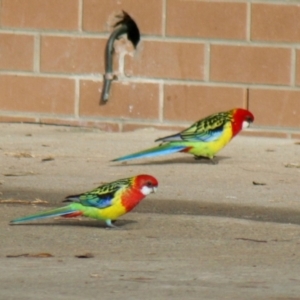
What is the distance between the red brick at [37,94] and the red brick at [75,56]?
0.13 m

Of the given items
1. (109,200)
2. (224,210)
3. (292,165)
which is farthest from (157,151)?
(109,200)

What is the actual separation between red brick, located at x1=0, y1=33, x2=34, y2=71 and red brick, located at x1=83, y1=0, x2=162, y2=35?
541 mm

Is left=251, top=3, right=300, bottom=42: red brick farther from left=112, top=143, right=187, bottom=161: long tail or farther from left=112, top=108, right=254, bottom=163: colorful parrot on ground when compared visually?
left=112, top=143, right=187, bottom=161: long tail

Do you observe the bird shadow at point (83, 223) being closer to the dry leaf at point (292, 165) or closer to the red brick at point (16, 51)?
the dry leaf at point (292, 165)

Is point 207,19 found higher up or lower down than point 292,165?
higher up

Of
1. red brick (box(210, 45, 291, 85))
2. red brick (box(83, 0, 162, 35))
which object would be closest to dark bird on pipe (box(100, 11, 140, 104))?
red brick (box(83, 0, 162, 35))

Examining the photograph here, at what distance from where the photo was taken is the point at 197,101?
952cm

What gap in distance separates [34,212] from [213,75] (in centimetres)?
325

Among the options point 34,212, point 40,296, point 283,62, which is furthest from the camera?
point 283,62

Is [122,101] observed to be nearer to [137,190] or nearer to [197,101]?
[197,101]

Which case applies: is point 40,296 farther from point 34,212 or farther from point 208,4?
point 208,4

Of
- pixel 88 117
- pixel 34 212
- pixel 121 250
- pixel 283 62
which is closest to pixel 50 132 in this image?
pixel 88 117

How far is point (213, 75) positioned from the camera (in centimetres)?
947

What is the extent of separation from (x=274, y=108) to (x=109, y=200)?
137 inches
